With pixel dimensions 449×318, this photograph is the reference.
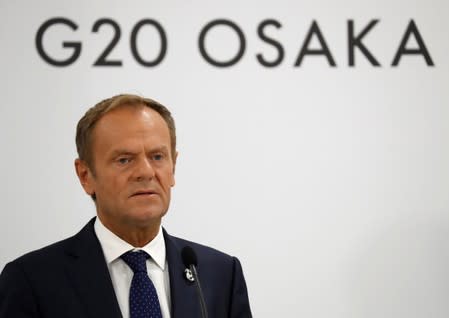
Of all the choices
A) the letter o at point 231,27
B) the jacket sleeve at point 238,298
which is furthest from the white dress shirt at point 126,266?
the letter o at point 231,27

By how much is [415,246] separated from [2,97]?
195cm

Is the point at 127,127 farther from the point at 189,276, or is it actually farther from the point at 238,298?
the point at 238,298

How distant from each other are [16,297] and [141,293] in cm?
32

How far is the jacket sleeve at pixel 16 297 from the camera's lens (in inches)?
69.8

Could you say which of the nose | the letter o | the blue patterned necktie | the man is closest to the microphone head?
the man

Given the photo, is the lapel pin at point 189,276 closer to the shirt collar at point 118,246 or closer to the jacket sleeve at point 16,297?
the shirt collar at point 118,246

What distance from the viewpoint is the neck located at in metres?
1.95

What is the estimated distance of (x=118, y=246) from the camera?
194 cm

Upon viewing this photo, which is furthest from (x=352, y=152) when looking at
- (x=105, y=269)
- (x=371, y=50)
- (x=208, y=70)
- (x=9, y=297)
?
(x=9, y=297)

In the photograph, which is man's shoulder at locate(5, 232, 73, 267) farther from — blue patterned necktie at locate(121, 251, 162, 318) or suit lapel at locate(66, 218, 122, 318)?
blue patterned necktie at locate(121, 251, 162, 318)

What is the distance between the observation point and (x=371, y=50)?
3.23 m

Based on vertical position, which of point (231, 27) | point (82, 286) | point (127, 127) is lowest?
point (82, 286)

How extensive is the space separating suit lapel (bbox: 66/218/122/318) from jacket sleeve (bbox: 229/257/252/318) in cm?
38

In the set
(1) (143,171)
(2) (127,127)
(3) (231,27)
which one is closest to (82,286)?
(1) (143,171)
